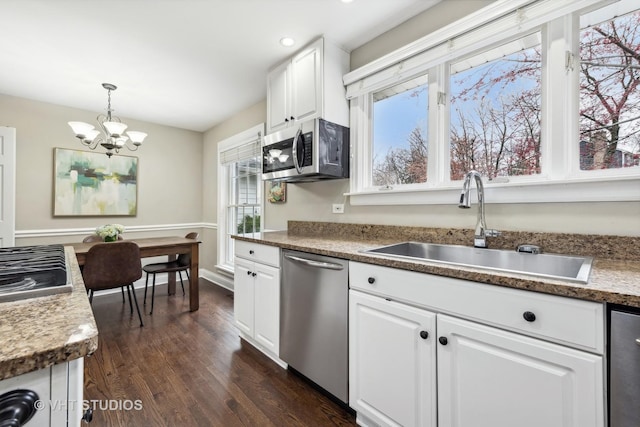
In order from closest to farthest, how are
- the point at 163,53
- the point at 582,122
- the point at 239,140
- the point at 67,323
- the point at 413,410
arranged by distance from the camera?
the point at 67,323
the point at 413,410
the point at 582,122
the point at 163,53
the point at 239,140

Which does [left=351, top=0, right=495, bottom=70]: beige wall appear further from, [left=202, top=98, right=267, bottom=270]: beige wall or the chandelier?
the chandelier

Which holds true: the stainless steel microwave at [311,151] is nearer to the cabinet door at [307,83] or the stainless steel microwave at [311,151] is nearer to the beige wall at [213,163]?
the cabinet door at [307,83]

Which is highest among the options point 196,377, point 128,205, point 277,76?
point 277,76

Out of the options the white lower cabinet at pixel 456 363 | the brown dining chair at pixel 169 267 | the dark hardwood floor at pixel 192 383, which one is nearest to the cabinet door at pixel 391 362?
the white lower cabinet at pixel 456 363

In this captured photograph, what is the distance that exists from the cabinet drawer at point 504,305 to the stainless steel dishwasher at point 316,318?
290mm

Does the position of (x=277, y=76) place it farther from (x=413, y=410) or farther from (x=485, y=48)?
(x=413, y=410)

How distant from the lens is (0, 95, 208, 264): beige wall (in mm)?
3328

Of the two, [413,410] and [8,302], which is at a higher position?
→ [8,302]

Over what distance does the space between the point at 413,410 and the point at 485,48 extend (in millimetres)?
1977

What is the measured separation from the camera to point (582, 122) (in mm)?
1439

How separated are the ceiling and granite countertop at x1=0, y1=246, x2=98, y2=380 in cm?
200

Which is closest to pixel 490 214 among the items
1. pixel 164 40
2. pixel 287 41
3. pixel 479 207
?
pixel 479 207

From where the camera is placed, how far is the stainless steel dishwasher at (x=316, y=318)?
5.16 feet

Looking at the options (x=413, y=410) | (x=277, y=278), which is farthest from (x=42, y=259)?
(x=413, y=410)
